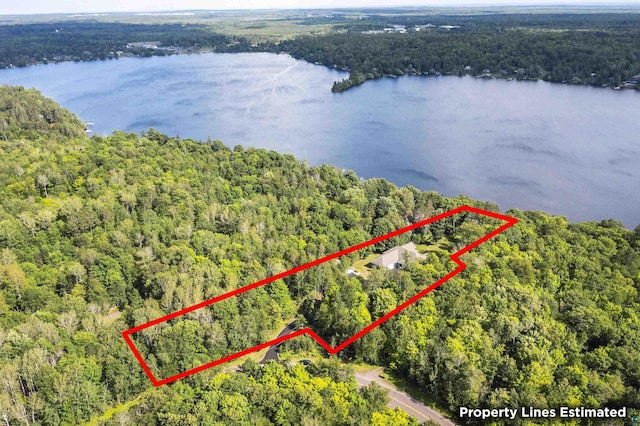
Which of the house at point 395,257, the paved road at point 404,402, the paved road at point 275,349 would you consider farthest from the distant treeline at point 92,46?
the paved road at point 404,402

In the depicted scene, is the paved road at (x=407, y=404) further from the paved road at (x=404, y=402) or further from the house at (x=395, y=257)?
the house at (x=395, y=257)

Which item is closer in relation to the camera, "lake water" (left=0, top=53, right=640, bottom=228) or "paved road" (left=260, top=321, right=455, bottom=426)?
"paved road" (left=260, top=321, right=455, bottom=426)

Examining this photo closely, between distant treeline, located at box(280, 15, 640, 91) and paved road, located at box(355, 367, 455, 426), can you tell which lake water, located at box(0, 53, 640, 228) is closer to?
distant treeline, located at box(280, 15, 640, 91)

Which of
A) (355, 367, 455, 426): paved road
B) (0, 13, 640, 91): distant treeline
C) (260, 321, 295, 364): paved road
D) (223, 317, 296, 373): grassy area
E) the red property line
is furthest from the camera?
(0, 13, 640, 91): distant treeline

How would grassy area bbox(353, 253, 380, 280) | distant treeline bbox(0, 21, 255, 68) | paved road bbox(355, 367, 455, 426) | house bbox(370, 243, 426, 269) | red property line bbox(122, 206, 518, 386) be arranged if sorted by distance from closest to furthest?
paved road bbox(355, 367, 455, 426), red property line bbox(122, 206, 518, 386), house bbox(370, 243, 426, 269), grassy area bbox(353, 253, 380, 280), distant treeline bbox(0, 21, 255, 68)

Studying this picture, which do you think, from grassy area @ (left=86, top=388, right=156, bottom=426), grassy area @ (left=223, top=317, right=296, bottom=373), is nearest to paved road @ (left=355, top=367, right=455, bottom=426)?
grassy area @ (left=223, top=317, right=296, bottom=373)

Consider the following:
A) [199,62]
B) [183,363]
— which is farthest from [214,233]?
[199,62]

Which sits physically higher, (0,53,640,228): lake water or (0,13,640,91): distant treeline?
(0,13,640,91): distant treeline

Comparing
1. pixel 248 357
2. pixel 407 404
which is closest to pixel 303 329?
pixel 248 357
